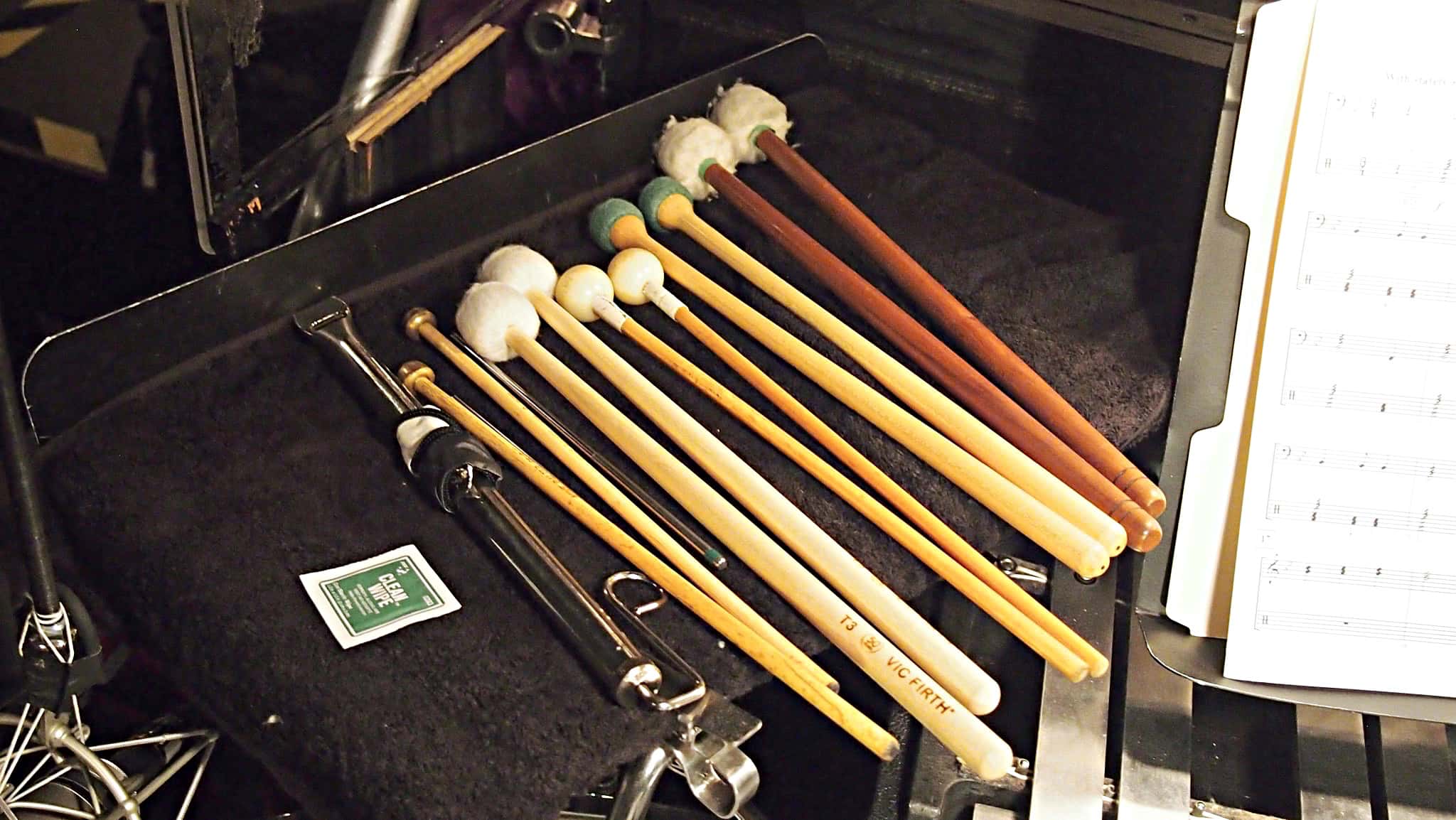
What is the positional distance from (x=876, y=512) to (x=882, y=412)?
8 centimetres

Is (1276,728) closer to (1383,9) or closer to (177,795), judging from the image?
(1383,9)

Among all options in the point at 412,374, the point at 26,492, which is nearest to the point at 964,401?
the point at 412,374

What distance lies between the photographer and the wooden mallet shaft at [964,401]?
77 cm

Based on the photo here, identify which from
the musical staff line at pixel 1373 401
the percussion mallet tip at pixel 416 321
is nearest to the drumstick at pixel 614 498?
the percussion mallet tip at pixel 416 321

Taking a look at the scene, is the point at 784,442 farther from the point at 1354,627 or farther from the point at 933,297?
the point at 1354,627

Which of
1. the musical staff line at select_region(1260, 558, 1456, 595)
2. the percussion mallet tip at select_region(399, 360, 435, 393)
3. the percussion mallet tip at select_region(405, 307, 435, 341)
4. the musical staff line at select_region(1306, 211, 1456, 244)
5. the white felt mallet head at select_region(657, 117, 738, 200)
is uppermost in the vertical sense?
the white felt mallet head at select_region(657, 117, 738, 200)

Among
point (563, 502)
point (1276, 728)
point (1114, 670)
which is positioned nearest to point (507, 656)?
point (563, 502)

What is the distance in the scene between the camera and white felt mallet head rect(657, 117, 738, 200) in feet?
3.39

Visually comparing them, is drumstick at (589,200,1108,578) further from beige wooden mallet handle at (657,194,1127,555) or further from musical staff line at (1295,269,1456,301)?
musical staff line at (1295,269,1456,301)

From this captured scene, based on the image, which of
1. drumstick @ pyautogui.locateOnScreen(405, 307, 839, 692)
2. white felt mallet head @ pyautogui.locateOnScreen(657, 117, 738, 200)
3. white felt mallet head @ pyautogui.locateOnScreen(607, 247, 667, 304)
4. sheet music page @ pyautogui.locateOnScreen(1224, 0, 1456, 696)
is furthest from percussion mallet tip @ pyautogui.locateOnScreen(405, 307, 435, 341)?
sheet music page @ pyautogui.locateOnScreen(1224, 0, 1456, 696)

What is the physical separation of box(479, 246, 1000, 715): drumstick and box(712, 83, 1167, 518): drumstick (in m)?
0.17

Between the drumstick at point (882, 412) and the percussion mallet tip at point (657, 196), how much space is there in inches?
0.4

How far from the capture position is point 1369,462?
0.77 m

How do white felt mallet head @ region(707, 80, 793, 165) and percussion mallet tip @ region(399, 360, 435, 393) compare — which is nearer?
percussion mallet tip @ region(399, 360, 435, 393)
